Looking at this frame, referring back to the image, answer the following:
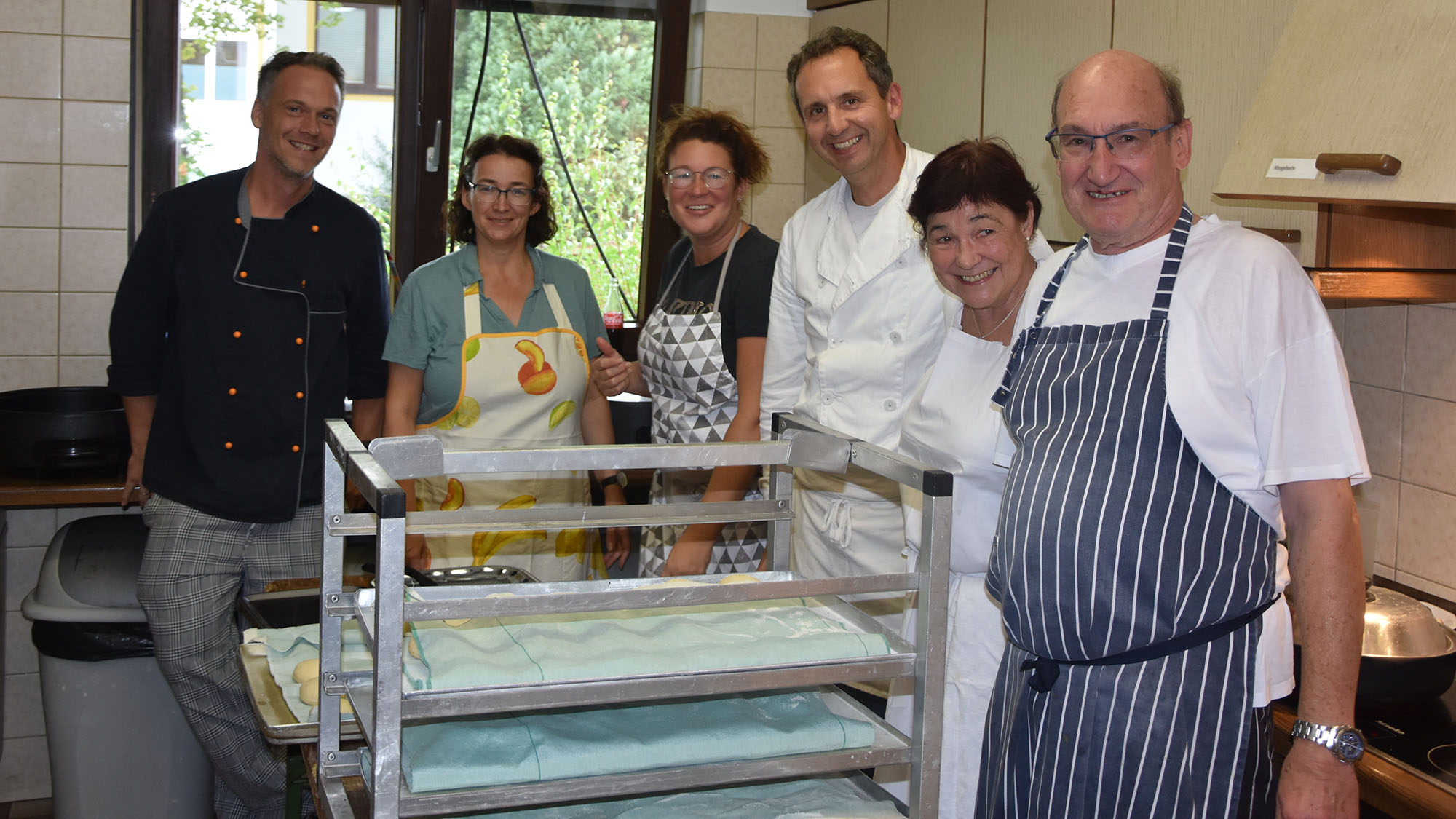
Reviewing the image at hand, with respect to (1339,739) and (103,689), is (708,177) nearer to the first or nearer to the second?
(1339,739)

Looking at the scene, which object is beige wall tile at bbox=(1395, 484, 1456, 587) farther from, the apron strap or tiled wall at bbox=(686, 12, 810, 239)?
tiled wall at bbox=(686, 12, 810, 239)

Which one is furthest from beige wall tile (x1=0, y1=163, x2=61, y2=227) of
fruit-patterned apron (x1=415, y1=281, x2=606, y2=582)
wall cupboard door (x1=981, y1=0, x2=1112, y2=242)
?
wall cupboard door (x1=981, y1=0, x2=1112, y2=242)

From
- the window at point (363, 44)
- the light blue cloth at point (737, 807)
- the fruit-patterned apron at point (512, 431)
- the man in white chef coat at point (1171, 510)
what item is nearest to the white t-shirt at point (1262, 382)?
the man in white chef coat at point (1171, 510)

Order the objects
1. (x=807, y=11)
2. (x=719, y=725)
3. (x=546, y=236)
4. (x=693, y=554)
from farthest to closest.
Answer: (x=807, y=11) → (x=546, y=236) → (x=693, y=554) → (x=719, y=725)

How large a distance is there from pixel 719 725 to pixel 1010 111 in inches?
60.2

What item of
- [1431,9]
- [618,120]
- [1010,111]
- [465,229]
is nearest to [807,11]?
[618,120]

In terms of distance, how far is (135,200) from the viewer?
8.75ft

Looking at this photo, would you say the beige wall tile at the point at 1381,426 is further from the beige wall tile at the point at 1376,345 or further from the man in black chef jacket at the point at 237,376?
the man in black chef jacket at the point at 237,376

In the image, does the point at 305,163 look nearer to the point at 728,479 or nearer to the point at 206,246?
the point at 206,246

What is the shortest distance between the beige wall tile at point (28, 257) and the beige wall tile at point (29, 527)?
1.67 ft

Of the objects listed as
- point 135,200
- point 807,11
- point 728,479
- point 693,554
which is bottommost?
point 693,554

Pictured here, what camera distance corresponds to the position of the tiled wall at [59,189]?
2.55 m

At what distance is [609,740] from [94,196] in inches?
87.6

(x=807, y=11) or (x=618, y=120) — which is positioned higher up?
(x=807, y=11)
